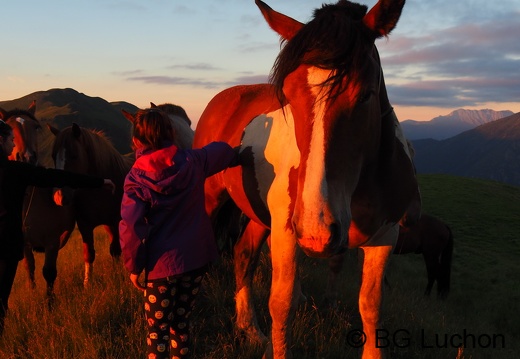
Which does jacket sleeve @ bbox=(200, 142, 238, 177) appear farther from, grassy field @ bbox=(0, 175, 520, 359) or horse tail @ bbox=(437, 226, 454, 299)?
horse tail @ bbox=(437, 226, 454, 299)

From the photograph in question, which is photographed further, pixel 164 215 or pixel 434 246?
pixel 434 246

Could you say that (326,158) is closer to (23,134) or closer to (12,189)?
(12,189)

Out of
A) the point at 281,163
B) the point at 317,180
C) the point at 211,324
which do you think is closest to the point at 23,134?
the point at 211,324

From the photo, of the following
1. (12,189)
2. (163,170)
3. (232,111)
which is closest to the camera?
(163,170)

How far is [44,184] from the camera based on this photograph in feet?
11.9

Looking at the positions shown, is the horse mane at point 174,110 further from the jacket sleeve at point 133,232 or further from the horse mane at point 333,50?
the horse mane at point 333,50

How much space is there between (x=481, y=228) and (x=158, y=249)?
2296 cm

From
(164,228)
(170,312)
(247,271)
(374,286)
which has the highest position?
(164,228)

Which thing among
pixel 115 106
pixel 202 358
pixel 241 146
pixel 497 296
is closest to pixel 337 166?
pixel 241 146

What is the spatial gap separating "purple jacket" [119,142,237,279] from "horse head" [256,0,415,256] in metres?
0.88

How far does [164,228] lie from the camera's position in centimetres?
290

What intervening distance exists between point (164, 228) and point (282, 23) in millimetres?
1561

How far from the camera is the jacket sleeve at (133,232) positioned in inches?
107

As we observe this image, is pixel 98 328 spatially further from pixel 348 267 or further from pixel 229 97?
pixel 348 267
